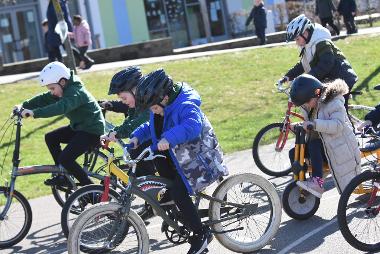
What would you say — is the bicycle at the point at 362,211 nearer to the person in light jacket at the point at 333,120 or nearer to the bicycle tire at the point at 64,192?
the person in light jacket at the point at 333,120

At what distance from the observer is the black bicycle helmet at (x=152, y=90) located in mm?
5375

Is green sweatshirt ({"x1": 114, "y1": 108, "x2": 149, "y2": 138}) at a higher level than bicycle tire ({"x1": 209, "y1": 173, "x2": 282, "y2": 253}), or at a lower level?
higher

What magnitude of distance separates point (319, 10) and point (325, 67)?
43.2ft

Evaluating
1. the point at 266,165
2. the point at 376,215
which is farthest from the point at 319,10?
the point at 376,215

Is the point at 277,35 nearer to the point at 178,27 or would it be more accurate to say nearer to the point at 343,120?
the point at 178,27

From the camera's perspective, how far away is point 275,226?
6.02 metres

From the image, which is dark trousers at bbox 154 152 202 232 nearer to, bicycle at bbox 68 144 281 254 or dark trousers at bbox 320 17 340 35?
bicycle at bbox 68 144 281 254

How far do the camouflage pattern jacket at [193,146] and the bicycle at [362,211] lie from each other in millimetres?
978

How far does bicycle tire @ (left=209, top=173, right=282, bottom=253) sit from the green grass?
183 inches

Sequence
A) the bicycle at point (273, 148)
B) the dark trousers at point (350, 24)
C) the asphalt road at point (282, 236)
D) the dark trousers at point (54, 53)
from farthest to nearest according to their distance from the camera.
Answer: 1. the dark trousers at point (350, 24)
2. the dark trousers at point (54, 53)
3. the bicycle at point (273, 148)
4. the asphalt road at point (282, 236)

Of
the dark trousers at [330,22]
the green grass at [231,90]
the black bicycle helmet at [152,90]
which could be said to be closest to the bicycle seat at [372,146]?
the black bicycle helmet at [152,90]

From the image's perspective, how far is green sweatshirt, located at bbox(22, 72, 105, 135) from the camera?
23.7ft

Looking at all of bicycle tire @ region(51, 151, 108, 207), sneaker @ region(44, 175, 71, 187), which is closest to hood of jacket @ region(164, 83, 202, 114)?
bicycle tire @ region(51, 151, 108, 207)

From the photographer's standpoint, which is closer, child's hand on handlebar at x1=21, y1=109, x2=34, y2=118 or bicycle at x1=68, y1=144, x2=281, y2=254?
bicycle at x1=68, y1=144, x2=281, y2=254
